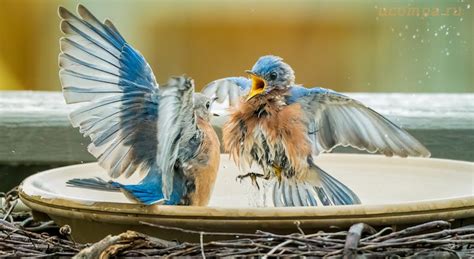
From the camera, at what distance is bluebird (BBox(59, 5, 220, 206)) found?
2.24ft

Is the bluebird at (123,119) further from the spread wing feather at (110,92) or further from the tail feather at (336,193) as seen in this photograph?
the tail feather at (336,193)

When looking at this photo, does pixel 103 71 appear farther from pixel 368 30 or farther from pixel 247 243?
pixel 368 30

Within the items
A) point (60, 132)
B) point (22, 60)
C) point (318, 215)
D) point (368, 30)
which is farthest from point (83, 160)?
point (318, 215)

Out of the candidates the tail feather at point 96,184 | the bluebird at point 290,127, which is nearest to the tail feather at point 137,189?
the tail feather at point 96,184

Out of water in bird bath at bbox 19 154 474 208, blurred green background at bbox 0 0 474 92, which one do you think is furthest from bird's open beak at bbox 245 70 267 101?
blurred green background at bbox 0 0 474 92

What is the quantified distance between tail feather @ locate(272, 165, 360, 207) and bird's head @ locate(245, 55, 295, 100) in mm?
88

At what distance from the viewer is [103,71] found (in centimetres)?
71

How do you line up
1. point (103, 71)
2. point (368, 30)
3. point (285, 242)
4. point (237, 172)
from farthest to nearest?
point (368, 30), point (237, 172), point (103, 71), point (285, 242)

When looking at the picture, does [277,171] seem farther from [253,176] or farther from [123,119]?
[123,119]

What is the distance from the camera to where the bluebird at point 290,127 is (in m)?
0.75

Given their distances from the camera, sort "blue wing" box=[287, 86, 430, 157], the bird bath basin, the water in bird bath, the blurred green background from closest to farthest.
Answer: the bird bath basin < "blue wing" box=[287, 86, 430, 157] < the water in bird bath < the blurred green background

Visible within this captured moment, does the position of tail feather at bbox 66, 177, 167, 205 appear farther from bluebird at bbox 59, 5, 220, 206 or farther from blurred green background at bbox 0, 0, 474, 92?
blurred green background at bbox 0, 0, 474, 92

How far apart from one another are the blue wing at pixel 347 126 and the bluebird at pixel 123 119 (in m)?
0.10

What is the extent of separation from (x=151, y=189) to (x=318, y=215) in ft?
0.47
